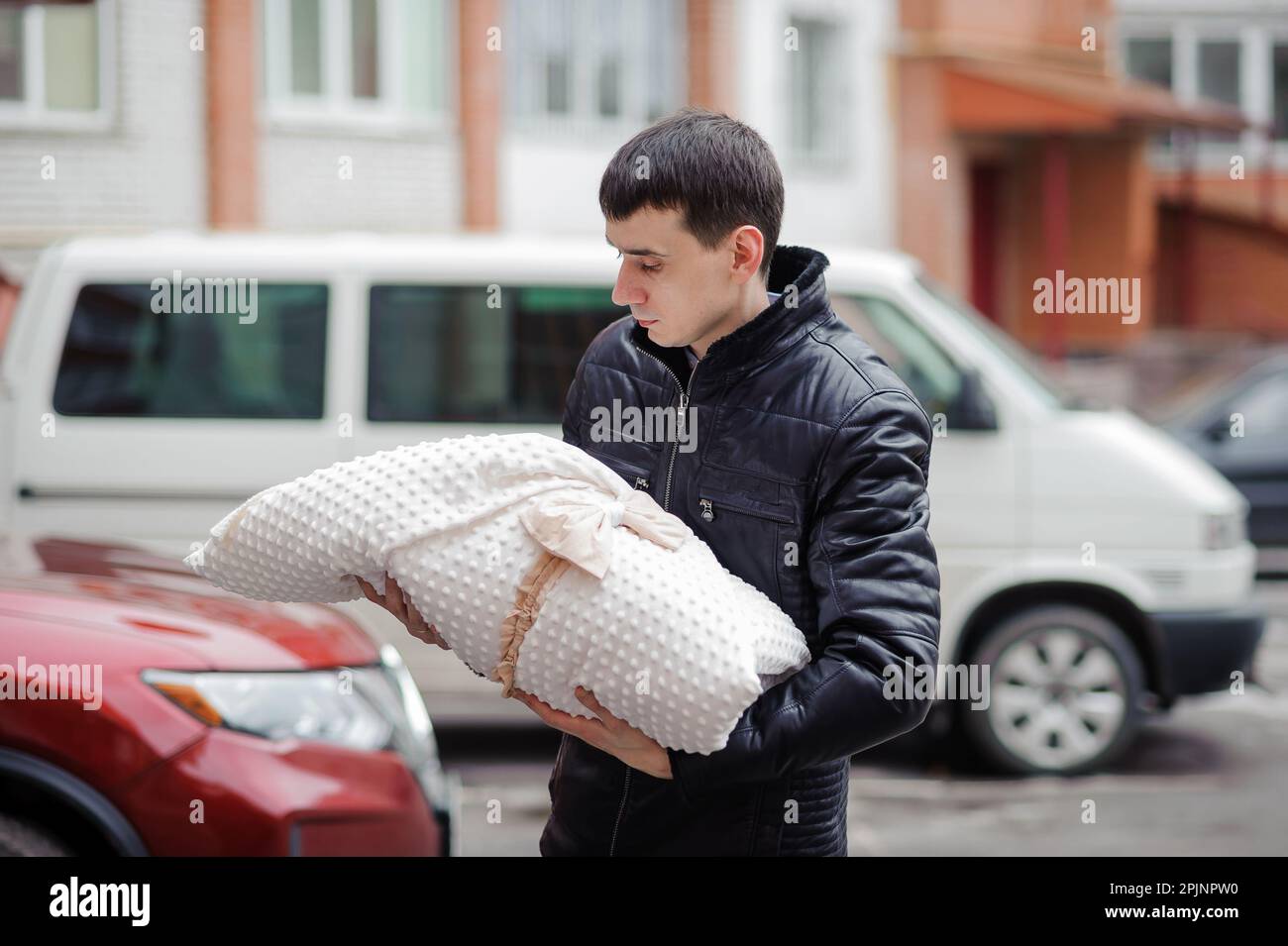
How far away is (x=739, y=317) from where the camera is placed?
223 cm

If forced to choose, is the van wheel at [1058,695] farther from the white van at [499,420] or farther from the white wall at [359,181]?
the white wall at [359,181]

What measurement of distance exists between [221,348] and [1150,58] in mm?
25130

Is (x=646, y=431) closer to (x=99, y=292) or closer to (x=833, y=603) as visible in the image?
(x=833, y=603)

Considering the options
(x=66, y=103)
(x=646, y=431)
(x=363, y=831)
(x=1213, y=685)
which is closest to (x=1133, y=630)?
(x=1213, y=685)

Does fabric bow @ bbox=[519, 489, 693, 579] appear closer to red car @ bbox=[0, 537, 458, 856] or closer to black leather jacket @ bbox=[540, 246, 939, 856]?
black leather jacket @ bbox=[540, 246, 939, 856]

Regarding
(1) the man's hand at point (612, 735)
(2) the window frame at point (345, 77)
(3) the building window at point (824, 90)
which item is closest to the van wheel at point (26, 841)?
(1) the man's hand at point (612, 735)

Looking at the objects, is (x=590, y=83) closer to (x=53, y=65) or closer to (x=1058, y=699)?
(x=53, y=65)

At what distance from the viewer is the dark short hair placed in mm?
2094

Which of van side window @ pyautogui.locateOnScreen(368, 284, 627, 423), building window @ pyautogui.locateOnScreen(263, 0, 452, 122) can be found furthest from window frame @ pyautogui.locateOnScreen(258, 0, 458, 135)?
van side window @ pyautogui.locateOnScreen(368, 284, 627, 423)

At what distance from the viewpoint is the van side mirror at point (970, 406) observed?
6.78 meters

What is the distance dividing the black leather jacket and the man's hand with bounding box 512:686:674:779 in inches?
1.1

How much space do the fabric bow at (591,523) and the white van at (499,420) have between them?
15.5ft

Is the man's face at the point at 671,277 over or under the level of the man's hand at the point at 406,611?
over
